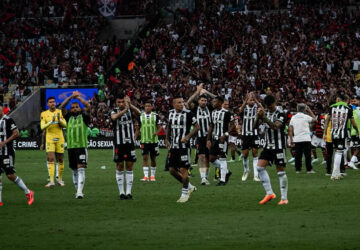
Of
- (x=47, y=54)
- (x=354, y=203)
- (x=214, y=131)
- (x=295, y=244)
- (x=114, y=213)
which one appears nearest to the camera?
(x=295, y=244)

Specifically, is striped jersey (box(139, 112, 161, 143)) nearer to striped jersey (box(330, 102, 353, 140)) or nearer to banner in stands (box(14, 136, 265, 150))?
striped jersey (box(330, 102, 353, 140))

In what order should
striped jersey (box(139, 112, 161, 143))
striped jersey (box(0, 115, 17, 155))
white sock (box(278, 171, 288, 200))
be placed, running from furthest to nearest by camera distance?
striped jersey (box(139, 112, 161, 143)) < striped jersey (box(0, 115, 17, 155)) < white sock (box(278, 171, 288, 200))

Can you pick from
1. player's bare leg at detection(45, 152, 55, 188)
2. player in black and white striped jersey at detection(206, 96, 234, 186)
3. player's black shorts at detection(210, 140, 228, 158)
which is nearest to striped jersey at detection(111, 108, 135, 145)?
player in black and white striped jersey at detection(206, 96, 234, 186)

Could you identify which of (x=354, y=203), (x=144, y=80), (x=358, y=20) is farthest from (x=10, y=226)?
(x=358, y=20)

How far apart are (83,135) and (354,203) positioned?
688 cm

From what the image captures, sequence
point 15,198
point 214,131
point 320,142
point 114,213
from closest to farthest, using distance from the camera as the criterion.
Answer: point 114,213 → point 15,198 → point 214,131 → point 320,142

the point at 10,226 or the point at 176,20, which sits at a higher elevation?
the point at 176,20

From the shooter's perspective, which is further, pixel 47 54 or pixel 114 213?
pixel 47 54

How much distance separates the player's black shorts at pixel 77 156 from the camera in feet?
62.1

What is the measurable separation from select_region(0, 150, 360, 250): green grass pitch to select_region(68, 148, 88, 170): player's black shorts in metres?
0.79

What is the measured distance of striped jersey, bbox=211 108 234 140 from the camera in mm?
22266

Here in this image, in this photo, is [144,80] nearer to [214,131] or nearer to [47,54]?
[47,54]

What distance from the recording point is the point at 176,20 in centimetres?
5519

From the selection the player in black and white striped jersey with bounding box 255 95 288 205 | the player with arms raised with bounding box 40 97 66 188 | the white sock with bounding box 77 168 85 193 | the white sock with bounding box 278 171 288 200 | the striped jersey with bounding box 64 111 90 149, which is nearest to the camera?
the white sock with bounding box 278 171 288 200
